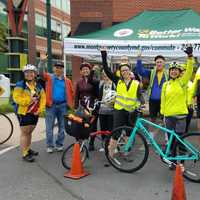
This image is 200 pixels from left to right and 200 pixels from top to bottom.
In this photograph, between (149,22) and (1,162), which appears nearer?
(1,162)

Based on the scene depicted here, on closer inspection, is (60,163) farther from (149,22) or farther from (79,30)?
(79,30)

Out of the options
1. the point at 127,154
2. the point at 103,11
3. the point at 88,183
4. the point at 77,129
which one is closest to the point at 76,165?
the point at 88,183

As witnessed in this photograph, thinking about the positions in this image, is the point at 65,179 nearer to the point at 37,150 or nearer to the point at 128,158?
the point at 128,158

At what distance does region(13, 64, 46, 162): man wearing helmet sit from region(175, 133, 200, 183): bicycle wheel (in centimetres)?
258

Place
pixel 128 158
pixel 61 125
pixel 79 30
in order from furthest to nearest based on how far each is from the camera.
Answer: pixel 79 30 → pixel 61 125 → pixel 128 158

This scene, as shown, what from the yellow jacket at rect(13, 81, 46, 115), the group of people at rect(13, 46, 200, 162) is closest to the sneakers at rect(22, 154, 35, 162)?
the group of people at rect(13, 46, 200, 162)

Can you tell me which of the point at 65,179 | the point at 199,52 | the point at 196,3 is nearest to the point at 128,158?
the point at 65,179

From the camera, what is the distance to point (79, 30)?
17.7 m

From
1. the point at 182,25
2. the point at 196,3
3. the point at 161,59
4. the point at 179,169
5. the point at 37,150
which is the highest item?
the point at 196,3

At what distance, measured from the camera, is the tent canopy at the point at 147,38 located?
29.5ft

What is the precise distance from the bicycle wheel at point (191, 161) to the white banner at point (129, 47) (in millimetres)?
3671

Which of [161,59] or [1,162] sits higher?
[161,59]

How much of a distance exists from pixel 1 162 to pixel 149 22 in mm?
5817

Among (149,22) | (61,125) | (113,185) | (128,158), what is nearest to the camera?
(113,185)
